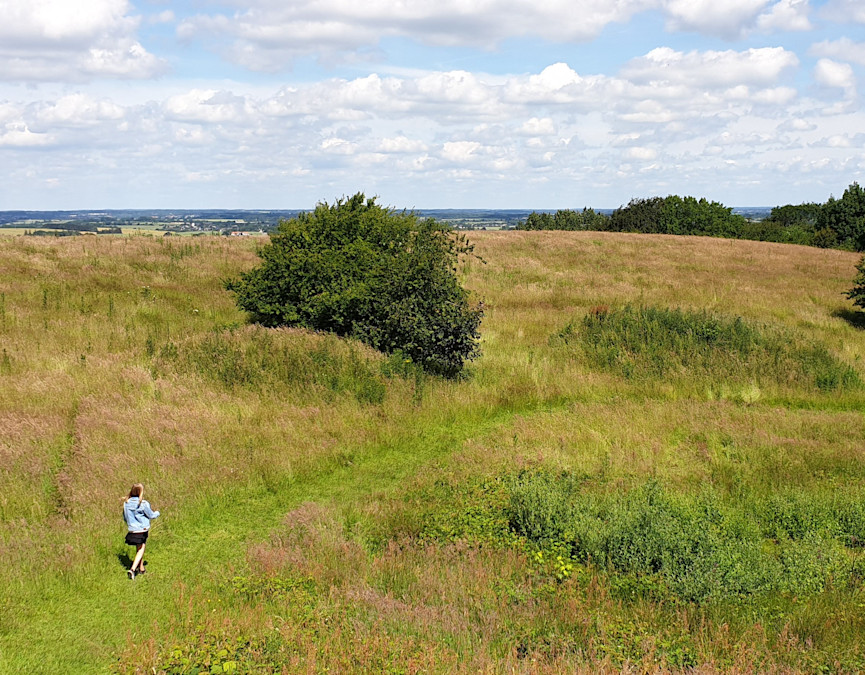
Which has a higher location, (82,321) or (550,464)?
(82,321)

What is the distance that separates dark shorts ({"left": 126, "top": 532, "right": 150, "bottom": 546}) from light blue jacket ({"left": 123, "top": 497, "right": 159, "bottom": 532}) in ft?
0.14

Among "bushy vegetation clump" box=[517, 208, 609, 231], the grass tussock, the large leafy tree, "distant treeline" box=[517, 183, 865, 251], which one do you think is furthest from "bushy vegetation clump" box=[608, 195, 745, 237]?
the grass tussock

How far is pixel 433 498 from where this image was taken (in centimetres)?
867

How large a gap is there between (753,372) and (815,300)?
13.7 metres

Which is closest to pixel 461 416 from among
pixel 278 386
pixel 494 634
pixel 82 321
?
pixel 278 386

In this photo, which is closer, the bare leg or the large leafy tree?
the bare leg

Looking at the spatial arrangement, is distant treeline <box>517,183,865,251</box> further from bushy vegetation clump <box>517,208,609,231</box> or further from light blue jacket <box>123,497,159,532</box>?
light blue jacket <box>123,497,159,532</box>

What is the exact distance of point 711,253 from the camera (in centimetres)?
3781

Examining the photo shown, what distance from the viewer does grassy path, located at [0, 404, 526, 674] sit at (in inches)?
220

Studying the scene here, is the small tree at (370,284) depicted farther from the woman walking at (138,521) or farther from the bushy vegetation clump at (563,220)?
the bushy vegetation clump at (563,220)

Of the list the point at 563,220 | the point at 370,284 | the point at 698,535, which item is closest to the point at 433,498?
the point at 698,535

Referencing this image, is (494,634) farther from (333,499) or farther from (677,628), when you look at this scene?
(333,499)

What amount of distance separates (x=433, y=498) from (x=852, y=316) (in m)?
21.1

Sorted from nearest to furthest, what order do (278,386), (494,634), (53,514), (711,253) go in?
(494,634)
(53,514)
(278,386)
(711,253)
